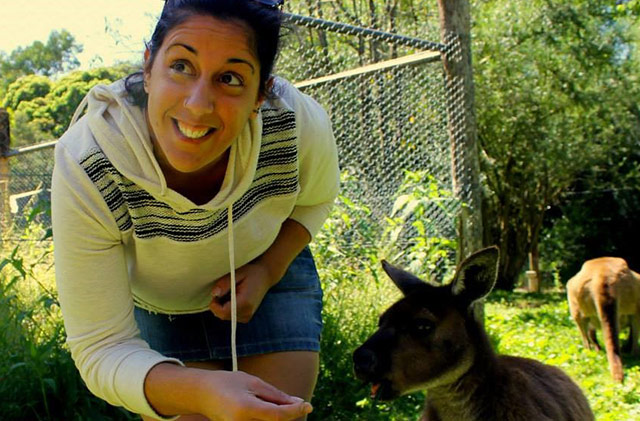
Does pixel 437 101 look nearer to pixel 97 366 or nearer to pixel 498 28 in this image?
pixel 97 366

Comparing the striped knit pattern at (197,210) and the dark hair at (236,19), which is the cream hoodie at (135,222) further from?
the dark hair at (236,19)

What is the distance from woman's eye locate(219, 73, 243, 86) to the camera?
2.08m

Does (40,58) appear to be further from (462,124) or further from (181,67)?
(181,67)

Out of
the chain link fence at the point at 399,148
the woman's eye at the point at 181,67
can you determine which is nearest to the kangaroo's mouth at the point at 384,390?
the woman's eye at the point at 181,67

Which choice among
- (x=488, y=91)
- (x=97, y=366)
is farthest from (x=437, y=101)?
(x=488, y=91)

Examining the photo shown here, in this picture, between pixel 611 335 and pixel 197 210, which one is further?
pixel 611 335

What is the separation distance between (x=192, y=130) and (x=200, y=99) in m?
0.09

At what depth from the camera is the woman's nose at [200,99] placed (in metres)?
1.99

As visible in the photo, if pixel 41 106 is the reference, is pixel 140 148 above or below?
below

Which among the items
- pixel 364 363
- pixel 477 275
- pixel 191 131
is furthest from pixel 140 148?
pixel 477 275

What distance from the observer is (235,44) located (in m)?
2.07

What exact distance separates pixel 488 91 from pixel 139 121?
13.3 metres

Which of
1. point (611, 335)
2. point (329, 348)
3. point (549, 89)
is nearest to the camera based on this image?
point (329, 348)

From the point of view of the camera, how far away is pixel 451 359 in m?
3.29
